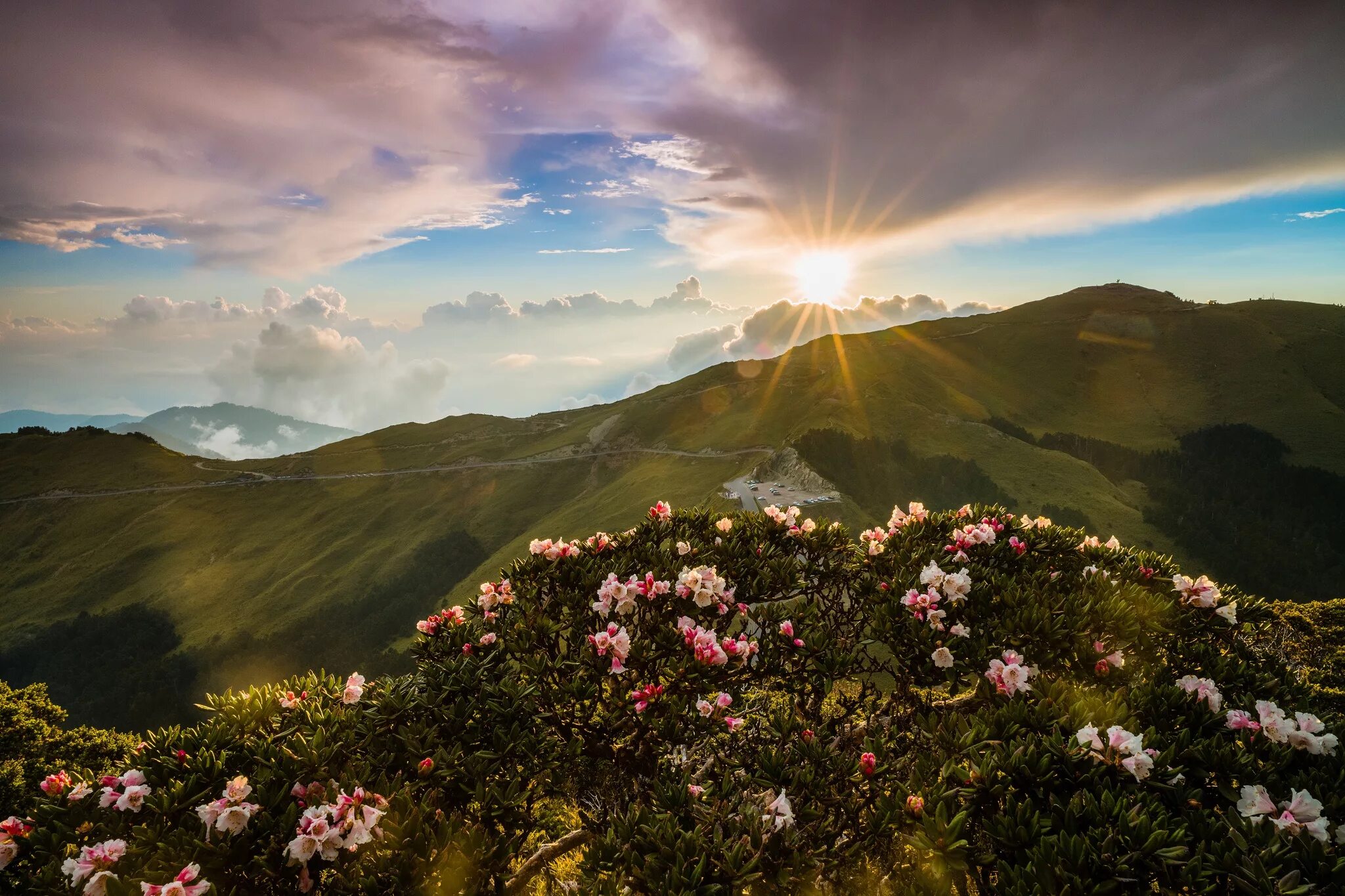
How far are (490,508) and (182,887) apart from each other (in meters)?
173

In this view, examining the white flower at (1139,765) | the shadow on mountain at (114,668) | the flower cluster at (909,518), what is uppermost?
the flower cluster at (909,518)

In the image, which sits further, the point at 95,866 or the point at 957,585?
the point at 957,585

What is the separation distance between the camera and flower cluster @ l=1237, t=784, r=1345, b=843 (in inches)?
215

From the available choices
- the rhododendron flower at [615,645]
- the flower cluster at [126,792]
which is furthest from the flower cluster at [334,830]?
the rhododendron flower at [615,645]

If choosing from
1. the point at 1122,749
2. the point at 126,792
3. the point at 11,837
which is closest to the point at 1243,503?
the point at 1122,749

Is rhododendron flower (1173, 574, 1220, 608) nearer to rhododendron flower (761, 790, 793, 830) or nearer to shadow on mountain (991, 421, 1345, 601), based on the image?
rhododendron flower (761, 790, 793, 830)

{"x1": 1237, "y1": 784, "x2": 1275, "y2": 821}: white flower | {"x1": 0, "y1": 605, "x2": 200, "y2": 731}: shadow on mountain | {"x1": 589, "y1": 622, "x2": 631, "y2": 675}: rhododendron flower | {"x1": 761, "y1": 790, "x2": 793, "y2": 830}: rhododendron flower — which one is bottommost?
{"x1": 0, "y1": 605, "x2": 200, "y2": 731}: shadow on mountain

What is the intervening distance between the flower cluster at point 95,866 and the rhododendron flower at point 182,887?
1.50ft

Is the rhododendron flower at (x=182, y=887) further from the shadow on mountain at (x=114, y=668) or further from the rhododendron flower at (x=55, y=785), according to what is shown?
the shadow on mountain at (x=114, y=668)

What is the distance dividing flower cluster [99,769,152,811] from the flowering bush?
0.11 ft

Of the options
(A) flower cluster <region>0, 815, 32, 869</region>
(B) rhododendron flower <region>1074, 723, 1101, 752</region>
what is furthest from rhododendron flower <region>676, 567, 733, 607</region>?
(A) flower cluster <region>0, 815, 32, 869</region>

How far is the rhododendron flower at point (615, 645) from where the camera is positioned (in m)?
8.55

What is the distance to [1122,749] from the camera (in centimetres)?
616

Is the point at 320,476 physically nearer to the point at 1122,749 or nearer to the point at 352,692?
the point at 352,692
